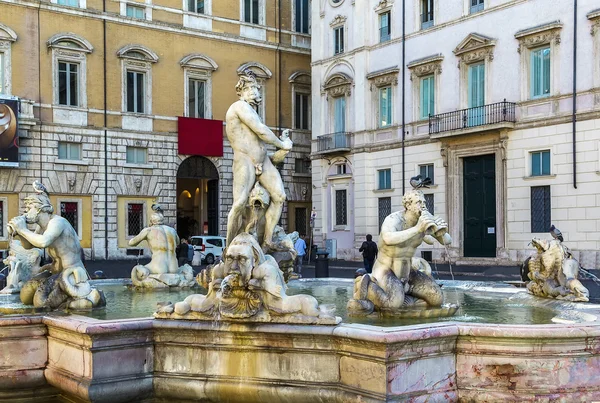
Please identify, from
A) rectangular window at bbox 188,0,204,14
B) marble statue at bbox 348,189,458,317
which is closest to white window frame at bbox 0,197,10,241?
A: rectangular window at bbox 188,0,204,14

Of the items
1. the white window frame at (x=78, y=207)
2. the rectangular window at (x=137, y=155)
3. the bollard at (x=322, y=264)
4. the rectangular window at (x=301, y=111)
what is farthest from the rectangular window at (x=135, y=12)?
the bollard at (x=322, y=264)

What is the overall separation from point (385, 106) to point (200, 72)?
7957mm

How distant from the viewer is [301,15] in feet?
115

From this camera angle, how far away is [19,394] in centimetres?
586

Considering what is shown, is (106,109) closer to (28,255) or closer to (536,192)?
(536,192)

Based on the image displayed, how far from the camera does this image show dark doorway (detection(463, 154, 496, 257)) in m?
25.4

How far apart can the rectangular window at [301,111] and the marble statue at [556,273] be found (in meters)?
26.7

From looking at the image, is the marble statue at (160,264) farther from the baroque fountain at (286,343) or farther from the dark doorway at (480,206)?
the dark doorway at (480,206)

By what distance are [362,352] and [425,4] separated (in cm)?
2505

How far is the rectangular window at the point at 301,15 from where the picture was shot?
34812 millimetres

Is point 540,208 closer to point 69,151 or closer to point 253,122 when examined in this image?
point 69,151

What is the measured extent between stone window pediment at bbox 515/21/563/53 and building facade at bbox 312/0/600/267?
0.03 metres

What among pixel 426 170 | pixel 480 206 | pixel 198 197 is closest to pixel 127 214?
pixel 198 197

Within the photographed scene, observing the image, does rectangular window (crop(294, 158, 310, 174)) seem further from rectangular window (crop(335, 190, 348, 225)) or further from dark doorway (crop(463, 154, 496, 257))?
dark doorway (crop(463, 154, 496, 257))
